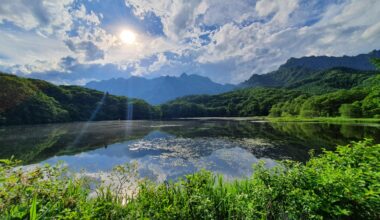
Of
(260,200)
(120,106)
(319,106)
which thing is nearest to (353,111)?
(319,106)

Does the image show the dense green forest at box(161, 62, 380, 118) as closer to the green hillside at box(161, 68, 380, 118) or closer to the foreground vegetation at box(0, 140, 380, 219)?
the green hillside at box(161, 68, 380, 118)

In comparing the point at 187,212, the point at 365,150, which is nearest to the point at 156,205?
the point at 187,212

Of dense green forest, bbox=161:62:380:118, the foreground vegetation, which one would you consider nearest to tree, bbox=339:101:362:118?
dense green forest, bbox=161:62:380:118

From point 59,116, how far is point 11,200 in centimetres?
11679

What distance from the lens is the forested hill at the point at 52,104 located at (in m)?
86.1

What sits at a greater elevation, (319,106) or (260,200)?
(319,106)

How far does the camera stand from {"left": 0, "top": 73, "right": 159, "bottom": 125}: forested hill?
283ft

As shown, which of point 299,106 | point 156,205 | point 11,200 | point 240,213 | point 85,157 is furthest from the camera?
point 299,106

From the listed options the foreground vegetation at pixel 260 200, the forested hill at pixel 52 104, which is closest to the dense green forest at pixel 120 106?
the forested hill at pixel 52 104

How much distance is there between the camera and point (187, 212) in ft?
14.8

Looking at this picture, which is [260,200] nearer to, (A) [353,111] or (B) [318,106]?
(A) [353,111]

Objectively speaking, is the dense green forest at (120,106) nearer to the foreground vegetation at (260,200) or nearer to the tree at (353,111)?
the tree at (353,111)

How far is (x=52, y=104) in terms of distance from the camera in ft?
339

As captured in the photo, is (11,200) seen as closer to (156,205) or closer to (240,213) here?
(156,205)
